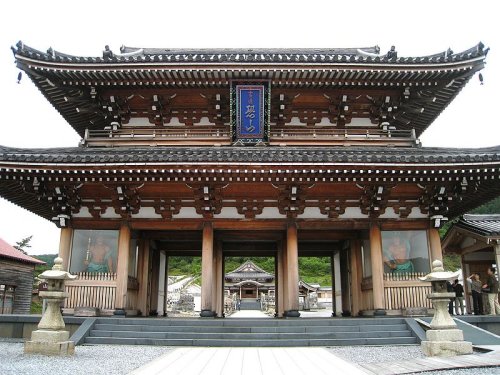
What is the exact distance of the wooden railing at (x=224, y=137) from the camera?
14.8 m

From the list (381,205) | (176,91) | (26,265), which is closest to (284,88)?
(176,91)

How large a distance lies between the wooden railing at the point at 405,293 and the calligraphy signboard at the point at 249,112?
254 inches

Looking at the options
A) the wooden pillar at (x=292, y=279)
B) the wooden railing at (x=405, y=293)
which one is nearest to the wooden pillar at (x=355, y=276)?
the wooden railing at (x=405, y=293)

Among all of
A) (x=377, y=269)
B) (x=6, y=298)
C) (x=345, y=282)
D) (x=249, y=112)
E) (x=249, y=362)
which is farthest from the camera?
(x=6, y=298)

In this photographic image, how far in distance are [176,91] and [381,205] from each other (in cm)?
826

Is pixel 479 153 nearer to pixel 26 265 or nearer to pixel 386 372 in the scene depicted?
pixel 386 372

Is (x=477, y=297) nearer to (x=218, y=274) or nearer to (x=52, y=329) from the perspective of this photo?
(x=218, y=274)

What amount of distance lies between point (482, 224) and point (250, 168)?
34.8 feet

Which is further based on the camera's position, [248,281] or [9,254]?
[248,281]

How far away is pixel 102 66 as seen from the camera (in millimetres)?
13961

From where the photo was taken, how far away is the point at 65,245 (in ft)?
44.0

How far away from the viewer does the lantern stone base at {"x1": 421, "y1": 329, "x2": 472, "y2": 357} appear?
28.2ft

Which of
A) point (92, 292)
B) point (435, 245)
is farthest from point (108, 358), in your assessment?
point (435, 245)

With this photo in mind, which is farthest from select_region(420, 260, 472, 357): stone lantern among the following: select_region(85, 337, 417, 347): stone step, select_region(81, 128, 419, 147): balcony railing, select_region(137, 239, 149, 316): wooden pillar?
select_region(137, 239, 149, 316): wooden pillar
